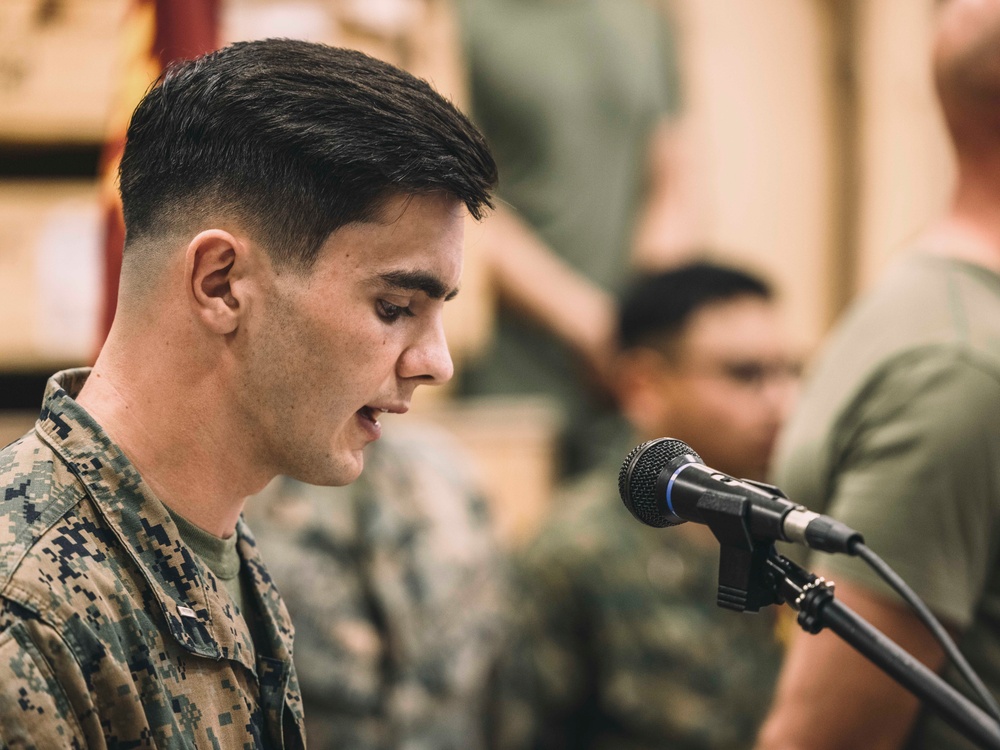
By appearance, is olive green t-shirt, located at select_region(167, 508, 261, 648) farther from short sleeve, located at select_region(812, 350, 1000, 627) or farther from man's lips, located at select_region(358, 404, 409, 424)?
short sleeve, located at select_region(812, 350, 1000, 627)

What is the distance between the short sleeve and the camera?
1317mm

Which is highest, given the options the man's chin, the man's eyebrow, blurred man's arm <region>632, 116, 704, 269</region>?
blurred man's arm <region>632, 116, 704, 269</region>

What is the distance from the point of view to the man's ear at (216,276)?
102 cm

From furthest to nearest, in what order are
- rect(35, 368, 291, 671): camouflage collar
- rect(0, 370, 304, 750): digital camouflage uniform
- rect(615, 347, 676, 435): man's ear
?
rect(615, 347, 676, 435): man's ear, rect(35, 368, 291, 671): camouflage collar, rect(0, 370, 304, 750): digital camouflage uniform

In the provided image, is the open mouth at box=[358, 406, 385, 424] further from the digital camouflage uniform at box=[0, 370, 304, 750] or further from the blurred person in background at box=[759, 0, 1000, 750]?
the blurred person in background at box=[759, 0, 1000, 750]

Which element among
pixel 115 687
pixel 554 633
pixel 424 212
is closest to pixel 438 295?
pixel 424 212

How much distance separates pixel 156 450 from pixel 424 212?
331mm

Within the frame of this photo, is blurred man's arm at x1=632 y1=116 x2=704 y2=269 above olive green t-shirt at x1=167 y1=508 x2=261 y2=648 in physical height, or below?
above

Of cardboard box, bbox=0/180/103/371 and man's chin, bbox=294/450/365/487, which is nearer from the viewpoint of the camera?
man's chin, bbox=294/450/365/487

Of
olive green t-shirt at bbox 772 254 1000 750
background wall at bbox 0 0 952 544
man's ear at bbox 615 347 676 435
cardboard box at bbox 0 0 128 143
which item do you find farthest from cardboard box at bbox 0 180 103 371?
olive green t-shirt at bbox 772 254 1000 750

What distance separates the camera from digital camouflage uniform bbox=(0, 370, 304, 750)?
875 millimetres

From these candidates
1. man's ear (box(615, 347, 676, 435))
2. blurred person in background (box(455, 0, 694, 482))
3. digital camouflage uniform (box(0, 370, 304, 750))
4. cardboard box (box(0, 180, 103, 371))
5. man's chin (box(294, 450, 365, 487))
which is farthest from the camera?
blurred person in background (box(455, 0, 694, 482))

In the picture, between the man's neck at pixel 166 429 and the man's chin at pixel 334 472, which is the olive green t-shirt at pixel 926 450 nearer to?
the man's chin at pixel 334 472

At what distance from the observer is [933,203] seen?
3951 mm
